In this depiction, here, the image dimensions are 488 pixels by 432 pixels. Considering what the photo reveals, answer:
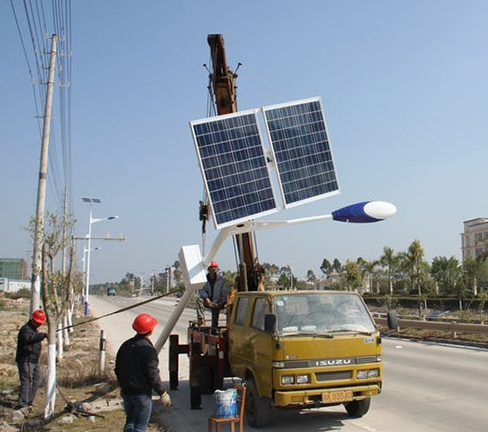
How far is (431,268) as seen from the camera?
82.6 m

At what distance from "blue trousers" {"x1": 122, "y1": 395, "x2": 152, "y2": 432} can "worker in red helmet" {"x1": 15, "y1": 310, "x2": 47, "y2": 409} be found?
4268 mm

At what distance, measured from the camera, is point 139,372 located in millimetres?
5965

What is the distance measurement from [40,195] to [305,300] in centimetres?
767

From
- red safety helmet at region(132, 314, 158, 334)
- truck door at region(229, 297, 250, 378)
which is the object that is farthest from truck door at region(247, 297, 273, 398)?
red safety helmet at region(132, 314, 158, 334)

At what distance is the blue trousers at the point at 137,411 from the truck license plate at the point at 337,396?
279 centimetres

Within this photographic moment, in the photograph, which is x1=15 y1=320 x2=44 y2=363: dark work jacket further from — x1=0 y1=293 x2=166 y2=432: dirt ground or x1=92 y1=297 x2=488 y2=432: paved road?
x1=92 y1=297 x2=488 y2=432: paved road

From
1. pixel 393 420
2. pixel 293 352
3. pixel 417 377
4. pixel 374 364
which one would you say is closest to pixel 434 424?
pixel 393 420

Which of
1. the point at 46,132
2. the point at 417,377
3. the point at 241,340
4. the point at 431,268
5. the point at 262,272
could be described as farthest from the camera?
the point at 431,268

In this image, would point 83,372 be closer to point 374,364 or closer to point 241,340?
point 241,340

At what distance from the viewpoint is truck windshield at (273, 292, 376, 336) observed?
8.11m

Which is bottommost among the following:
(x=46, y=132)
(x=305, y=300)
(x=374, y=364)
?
(x=374, y=364)

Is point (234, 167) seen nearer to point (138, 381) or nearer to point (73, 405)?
point (73, 405)

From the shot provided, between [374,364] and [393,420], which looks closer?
[374,364]

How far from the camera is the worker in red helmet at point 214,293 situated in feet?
37.8
